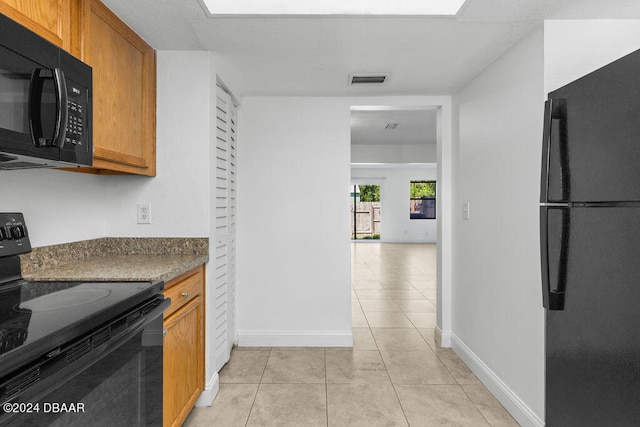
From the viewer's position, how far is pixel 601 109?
1.31 m

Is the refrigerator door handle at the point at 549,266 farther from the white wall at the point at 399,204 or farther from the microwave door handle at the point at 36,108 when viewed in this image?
the white wall at the point at 399,204

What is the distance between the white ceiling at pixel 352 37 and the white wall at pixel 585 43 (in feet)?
0.18

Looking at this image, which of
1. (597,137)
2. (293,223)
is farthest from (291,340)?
(597,137)

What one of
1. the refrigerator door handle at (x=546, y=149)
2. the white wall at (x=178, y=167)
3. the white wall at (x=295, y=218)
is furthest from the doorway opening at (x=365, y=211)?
the refrigerator door handle at (x=546, y=149)

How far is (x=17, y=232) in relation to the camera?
161 cm

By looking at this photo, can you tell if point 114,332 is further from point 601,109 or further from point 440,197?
point 440,197

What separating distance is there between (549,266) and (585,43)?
115 centimetres

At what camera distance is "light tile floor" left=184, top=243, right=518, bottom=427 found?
2127 millimetres

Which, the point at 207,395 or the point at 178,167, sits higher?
the point at 178,167

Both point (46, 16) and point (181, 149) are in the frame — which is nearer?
point (46, 16)

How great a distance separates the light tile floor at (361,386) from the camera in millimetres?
2127

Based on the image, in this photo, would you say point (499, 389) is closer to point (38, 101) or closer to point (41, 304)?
point (41, 304)

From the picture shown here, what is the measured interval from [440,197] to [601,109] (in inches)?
76.9

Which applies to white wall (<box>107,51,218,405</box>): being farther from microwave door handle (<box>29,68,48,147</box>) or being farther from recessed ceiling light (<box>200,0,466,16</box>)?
microwave door handle (<box>29,68,48,147</box>)
